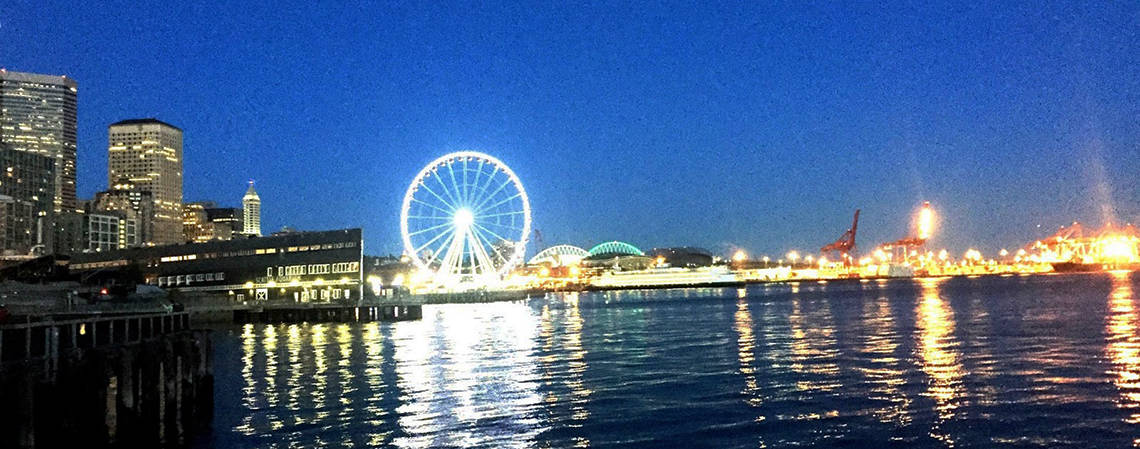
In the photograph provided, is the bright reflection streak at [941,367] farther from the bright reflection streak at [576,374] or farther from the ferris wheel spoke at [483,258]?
the ferris wheel spoke at [483,258]

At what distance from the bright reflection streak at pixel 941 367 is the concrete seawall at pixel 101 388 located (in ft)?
69.7

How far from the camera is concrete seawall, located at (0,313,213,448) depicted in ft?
62.4

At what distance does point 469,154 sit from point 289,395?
269ft

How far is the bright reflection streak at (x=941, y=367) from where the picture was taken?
93.4ft

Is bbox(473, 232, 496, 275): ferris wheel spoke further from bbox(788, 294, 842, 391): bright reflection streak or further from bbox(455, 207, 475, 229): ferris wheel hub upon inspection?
bbox(788, 294, 842, 391): bright reflection streak

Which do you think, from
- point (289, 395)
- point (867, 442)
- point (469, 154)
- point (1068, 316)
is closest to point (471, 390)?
point (289, 395)

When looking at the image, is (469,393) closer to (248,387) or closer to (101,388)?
→ (248,387)

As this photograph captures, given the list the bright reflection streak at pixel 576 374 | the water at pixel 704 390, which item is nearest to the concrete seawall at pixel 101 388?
the water at pixel 704 390

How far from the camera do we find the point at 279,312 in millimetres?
105250

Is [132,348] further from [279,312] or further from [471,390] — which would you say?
[279,312]

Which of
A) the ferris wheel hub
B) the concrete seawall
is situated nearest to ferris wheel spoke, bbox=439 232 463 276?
the ferris wheel hub

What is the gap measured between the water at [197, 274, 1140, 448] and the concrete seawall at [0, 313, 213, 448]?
1.50 meters

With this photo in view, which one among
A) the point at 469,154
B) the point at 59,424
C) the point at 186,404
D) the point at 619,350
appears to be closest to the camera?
the point at 59,424

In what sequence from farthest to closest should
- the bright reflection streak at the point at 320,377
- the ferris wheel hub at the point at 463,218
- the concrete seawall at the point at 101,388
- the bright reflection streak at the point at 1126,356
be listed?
the ferris wheel hub at the point at 463,218 → the bright reflection streak at the point at 320,377 → the bright reflection streak at the point at 1126,356 → the concrete seawall at the point at 101,388
